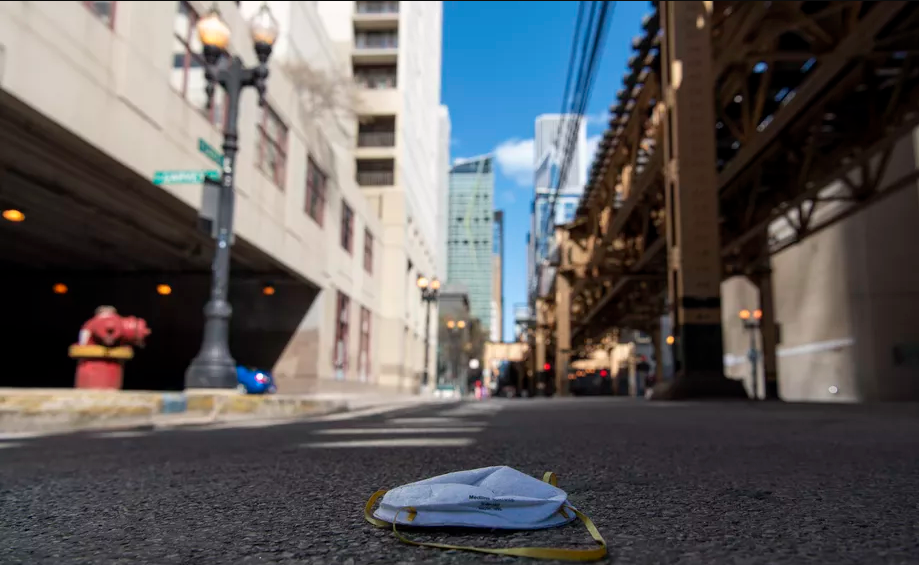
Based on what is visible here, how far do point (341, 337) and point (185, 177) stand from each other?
1405cm

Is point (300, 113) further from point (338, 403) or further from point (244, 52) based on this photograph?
point (338, 403)

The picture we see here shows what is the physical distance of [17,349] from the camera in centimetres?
1950

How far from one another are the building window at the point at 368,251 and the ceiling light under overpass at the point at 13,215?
15248 mm

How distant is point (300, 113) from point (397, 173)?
62.4 feet

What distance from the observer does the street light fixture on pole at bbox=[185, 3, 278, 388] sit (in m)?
9.64

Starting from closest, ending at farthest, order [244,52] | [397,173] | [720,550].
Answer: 1. [720,550]
2. [244,52]
3. [397,173]

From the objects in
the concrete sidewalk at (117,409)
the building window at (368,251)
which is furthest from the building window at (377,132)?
the concrete sidewalk at (117,409)

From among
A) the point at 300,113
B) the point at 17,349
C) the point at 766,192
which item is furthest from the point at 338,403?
the point at 766,192

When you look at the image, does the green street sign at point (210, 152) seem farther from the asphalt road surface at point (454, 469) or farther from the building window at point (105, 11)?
the asphalt road surface at point (454, 469)

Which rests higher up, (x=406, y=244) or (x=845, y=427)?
(x=406, y=244)

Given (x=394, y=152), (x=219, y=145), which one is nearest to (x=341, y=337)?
(x=219, y=145)

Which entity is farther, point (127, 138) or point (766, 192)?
point (766, 192)

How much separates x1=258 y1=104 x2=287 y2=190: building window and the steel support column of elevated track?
995cm

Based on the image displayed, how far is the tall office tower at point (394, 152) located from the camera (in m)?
33.8
